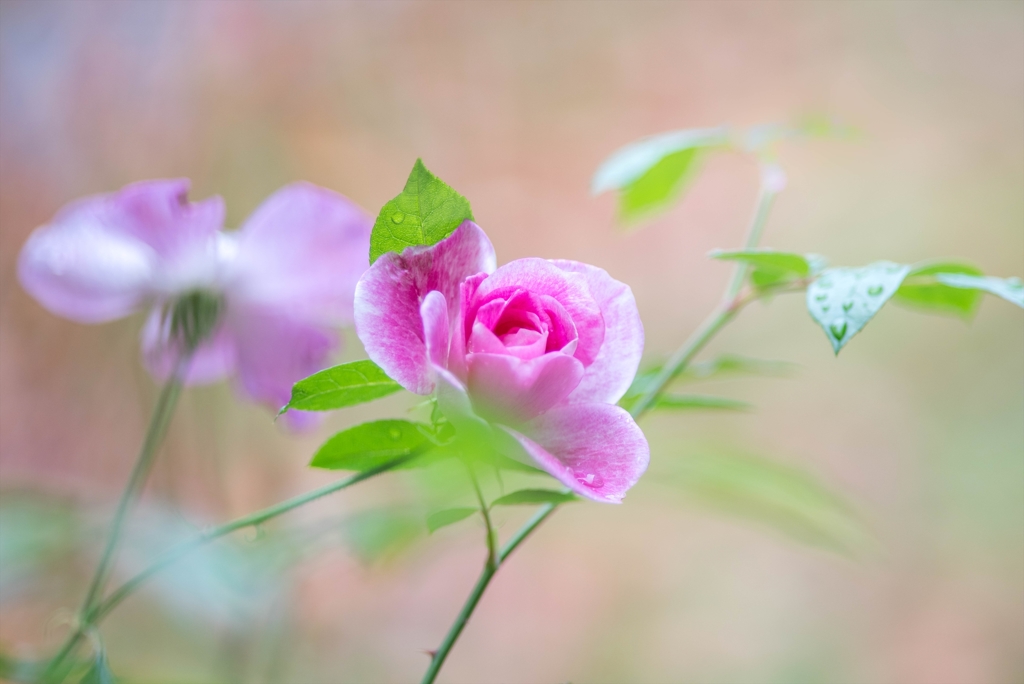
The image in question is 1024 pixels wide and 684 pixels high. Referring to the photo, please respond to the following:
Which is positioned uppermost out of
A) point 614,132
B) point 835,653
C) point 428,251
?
point 428,251

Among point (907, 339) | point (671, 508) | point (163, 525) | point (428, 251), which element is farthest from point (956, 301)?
point (907, 339)

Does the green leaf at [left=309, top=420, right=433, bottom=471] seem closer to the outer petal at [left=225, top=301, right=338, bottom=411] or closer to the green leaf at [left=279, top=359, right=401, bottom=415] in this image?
the green leaf at [left=279, top=359, right=401, bottom=415]

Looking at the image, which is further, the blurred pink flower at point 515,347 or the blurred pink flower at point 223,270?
the blurred pink flower at point 223,270

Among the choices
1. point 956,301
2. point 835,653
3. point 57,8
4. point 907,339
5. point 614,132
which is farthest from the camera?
point 614,132

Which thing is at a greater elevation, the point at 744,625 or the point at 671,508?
Answer: the point at 671,508

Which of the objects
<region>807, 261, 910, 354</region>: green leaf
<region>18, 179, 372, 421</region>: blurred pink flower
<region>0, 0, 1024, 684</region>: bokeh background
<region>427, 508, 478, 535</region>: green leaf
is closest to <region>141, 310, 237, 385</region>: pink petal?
<region>18, 179, 372, 421</region>: blurred pink flower

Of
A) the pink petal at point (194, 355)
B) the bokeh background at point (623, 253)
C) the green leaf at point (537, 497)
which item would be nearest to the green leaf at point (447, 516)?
the green leaf at point (537, 497)

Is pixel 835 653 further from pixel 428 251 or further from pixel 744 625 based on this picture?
pixel 428 251

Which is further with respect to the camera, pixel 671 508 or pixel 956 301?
pixel 671 508

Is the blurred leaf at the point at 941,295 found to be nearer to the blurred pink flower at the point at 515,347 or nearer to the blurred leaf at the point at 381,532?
the blurred pink flower at the point at 515,347
